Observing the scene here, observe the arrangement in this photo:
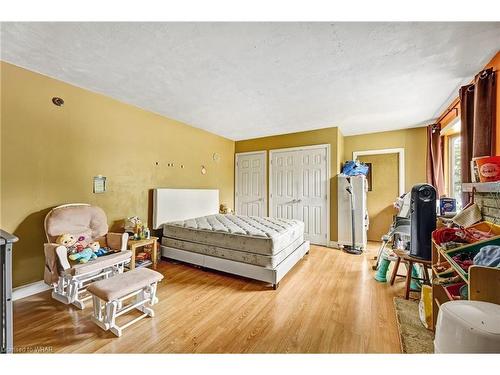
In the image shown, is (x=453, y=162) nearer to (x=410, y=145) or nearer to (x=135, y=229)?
(x=410, y=145)

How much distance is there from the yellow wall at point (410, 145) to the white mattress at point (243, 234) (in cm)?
275

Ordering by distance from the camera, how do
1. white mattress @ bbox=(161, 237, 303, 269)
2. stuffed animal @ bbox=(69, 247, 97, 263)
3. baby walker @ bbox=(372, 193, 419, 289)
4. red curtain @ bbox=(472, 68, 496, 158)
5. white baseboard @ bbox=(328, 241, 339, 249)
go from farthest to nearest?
white baseboard @ bbox=(328, 241, 339, 249) → baby walker @ bbox=(372, 193, 419, 289) → white mattress @ bbox=(161, 237, 303, 269) → stuffed animal @ bbox=(69, 247, 97, 263) → red curtain @ bbox=(472, 68, 496, 158)

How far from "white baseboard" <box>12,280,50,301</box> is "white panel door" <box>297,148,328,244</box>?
412 centimetres

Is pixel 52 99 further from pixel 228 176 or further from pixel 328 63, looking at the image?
pixel 228 176

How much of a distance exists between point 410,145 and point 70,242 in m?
5.84

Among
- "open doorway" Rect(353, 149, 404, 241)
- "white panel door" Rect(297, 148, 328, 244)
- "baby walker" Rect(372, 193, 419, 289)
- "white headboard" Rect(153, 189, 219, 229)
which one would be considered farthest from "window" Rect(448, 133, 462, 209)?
"white headboard" Rect(153, 189, 219, 229)

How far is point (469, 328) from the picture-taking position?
0.96 m

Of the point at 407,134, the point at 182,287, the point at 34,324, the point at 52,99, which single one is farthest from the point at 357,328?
the point at 407,134

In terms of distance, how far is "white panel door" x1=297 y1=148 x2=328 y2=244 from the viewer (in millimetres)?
4258

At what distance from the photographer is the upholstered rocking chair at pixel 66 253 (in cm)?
198

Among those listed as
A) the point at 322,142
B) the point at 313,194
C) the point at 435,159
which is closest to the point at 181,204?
the point at 313,194

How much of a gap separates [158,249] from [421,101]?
4.56m

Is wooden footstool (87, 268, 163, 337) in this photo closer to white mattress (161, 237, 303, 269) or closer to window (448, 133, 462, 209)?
white mattress (161, 237, 303, 269)
